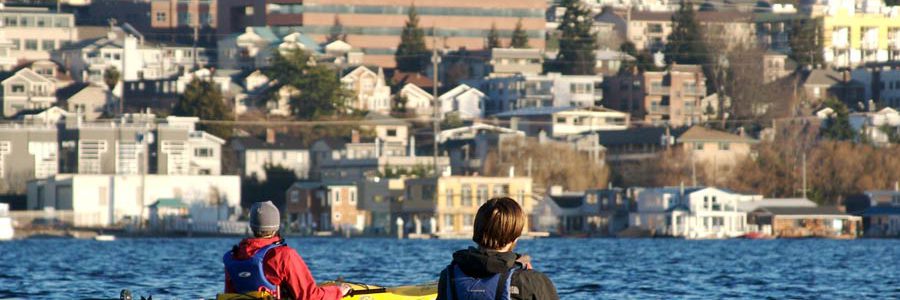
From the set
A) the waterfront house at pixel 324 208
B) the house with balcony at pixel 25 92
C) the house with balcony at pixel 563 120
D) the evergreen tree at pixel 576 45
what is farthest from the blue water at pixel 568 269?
the evergreen tree at pixel 576 45

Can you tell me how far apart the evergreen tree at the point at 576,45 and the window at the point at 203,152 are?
5558 cm

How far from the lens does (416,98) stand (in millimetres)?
176125

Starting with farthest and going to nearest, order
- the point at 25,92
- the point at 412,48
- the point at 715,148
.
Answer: the point at 412,48
the point at 25,92
the point at 715,148

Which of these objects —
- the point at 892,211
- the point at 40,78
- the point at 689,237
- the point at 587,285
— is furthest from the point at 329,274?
the point at 40,78

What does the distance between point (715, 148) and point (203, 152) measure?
102 ft

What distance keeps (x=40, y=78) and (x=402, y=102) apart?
2703 cm

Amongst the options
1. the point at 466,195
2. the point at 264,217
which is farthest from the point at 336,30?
the point at 264,217

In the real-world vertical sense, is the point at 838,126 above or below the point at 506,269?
above

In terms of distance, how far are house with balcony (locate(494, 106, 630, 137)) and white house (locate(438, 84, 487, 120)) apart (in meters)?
6.50

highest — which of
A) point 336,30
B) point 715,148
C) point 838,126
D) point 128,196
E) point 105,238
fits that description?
point 336,30

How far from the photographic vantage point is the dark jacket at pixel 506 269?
11461 millimetres

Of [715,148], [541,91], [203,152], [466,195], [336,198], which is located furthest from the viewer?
[541,91]

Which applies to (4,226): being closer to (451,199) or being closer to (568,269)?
(451,199)

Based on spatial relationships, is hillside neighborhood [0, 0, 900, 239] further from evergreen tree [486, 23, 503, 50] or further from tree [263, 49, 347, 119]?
evergreen tree [486, 23, 503, 50]
